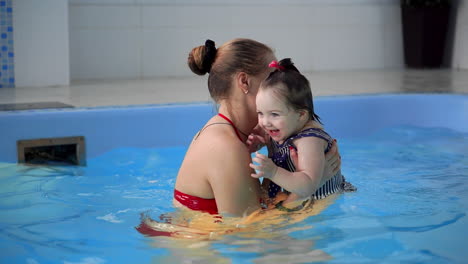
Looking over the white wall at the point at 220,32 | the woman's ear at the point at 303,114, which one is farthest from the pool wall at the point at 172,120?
the white wall at the point at 220,32

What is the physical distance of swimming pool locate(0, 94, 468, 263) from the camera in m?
2.58

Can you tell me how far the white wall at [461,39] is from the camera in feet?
27.9

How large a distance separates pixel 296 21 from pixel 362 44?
1.00 metres

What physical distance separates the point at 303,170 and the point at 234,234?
1.24 ft

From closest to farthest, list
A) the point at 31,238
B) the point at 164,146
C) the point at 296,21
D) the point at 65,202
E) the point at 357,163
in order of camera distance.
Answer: the point at 31,238
the point at 65,202
the point at 357,163
the point at 164,146
the point at 296,21

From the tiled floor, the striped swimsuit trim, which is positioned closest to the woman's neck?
the striped swimsuit trim

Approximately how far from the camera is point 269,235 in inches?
103

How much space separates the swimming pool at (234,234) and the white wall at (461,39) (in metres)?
3.57

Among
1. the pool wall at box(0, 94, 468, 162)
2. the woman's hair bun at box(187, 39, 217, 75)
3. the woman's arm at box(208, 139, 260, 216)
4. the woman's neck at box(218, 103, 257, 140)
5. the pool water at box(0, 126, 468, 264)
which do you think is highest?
the woman's hair bun at box(187, 39, 217, 75)

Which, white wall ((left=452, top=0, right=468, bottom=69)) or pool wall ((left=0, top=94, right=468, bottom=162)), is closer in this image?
pool wall ((left=0, top=94, right=468, bottom=162))

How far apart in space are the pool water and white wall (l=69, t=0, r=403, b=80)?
304cm

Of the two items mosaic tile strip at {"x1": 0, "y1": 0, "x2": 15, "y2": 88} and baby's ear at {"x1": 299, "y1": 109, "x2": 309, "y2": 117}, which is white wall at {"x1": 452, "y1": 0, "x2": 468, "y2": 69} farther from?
baby's ear at {"x1": 299, "y1": 109, "x2": 309, "y2": 117}

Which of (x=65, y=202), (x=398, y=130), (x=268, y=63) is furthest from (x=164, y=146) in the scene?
(x=268, y=63)

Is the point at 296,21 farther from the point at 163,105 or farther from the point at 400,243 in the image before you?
the point at 400,243
